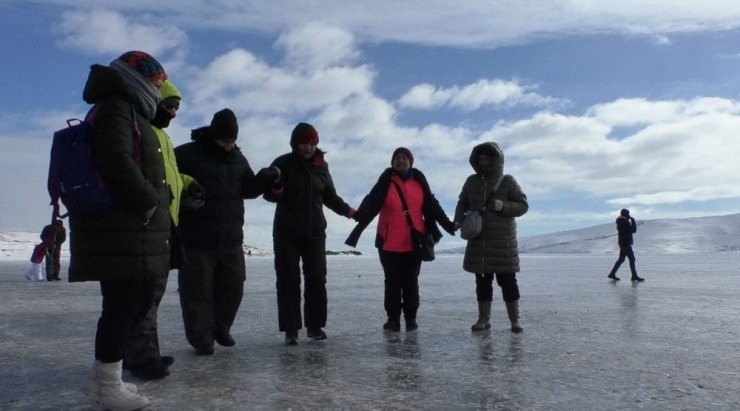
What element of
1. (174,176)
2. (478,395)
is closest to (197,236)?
(174,176)

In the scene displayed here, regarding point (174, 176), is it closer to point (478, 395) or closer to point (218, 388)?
point (218, 388)

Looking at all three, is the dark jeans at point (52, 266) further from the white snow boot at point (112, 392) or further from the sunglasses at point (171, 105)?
the white snow boot at point (112, 392)

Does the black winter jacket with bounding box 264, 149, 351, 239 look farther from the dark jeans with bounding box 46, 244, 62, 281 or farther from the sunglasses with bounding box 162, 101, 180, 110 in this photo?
the dark jeans with bounding box 46, 244, 62, 281

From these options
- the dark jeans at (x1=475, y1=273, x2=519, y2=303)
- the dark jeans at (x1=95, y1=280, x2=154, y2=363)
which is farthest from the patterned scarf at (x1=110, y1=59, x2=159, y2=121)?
the dark jeans at (x1=475, y1=273, x2=519, y2=303)

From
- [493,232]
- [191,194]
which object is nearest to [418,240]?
[493,232]

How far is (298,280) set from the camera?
5289 mm

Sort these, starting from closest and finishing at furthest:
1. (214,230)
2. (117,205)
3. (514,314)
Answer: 1. (117,205)
2. (214,230)
3. (514,314)

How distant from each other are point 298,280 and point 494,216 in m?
2.04

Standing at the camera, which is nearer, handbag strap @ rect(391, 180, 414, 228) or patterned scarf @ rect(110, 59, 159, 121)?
patterned scarf @ rect(110, 59, 159, 121)

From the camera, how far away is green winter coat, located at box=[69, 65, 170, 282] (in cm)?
294

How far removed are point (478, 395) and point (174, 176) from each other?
2163 millimetres

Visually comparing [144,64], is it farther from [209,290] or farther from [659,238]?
[659,238]

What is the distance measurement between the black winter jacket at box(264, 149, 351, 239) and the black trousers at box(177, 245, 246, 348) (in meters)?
0.52

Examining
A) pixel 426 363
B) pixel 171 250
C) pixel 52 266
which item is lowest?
pixel 426 363
